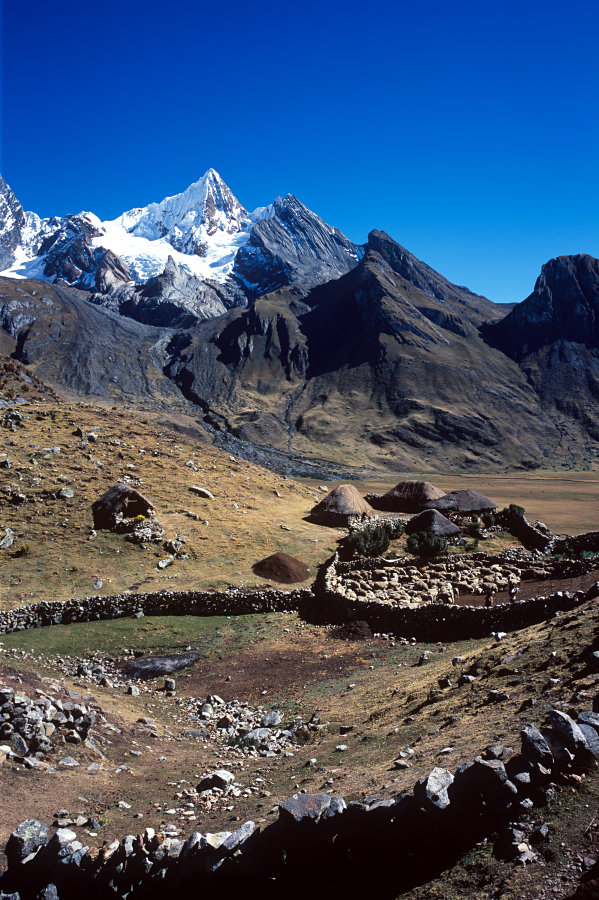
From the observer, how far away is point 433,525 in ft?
97.6

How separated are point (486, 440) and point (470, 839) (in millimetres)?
145250

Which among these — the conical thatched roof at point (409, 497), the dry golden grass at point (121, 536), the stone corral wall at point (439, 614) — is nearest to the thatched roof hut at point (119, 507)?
the dry golden grass at point (121, 536)

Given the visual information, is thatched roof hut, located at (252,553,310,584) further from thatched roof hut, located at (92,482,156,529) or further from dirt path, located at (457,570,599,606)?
dirt path, located at (457,570,599,606)

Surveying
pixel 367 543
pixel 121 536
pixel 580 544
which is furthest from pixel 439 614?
pixel 121 536

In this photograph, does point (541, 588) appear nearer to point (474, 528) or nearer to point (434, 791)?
point (474, 528)

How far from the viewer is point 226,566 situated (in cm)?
2461

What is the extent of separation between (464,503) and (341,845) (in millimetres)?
32461

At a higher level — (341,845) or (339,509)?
(341,845)

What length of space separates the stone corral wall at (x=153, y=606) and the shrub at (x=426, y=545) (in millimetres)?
7763

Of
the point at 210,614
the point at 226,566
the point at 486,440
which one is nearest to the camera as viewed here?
the point at 210,614

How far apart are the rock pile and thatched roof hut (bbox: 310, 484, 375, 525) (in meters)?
23.8

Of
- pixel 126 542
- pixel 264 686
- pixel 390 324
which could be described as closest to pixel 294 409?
pixel 390 324

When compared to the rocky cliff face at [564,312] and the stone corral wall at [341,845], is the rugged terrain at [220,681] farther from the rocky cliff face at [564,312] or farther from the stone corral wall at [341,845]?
the rocky cliff face at [564,312]

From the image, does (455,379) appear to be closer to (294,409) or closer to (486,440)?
(486,440)
